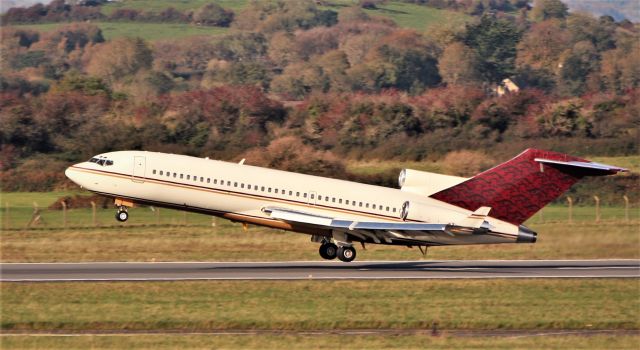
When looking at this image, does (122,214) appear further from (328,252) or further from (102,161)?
(328,252)

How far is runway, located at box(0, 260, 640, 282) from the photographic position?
113 ft

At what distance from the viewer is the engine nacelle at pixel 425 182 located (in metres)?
38.8

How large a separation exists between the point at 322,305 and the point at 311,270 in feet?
25.0

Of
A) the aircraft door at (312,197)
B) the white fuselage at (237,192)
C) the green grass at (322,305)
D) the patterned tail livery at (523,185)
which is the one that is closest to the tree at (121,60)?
the white fuselage at (237,192)

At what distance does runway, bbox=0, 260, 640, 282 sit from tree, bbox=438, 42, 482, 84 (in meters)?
116

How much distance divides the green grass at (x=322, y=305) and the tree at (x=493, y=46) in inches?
4973

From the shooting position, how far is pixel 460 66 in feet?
511

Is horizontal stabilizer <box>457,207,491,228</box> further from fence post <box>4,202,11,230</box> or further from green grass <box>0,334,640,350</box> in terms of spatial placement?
fence post <box>4,202,11,230</box>

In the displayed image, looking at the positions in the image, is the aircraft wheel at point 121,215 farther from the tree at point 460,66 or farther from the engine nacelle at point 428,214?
the tree at point 460,66

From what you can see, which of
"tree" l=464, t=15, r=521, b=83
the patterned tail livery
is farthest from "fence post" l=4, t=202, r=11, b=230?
"tree" l=464, t=15, r=521, b=83

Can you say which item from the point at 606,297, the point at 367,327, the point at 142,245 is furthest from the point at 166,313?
the point at 142,245

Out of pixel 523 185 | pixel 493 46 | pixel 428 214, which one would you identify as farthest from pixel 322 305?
pixel 493 46

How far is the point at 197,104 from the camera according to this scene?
94.4m

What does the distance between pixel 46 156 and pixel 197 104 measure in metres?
21.9
